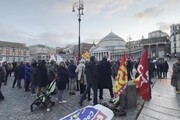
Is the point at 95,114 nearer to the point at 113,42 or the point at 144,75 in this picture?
the point at 144,75

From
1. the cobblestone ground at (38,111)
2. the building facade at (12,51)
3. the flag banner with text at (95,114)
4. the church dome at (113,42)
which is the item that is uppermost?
the church dome at (113,42)

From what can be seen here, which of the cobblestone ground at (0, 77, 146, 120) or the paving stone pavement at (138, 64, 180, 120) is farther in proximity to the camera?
the cobblestone ground at (0, 77, 146, 120)

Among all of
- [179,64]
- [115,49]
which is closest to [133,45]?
[115,49]

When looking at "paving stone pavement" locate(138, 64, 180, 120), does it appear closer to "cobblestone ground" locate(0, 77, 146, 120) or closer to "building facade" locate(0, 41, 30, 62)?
"cobblestone ground" locate(0, 77, 146, 120)

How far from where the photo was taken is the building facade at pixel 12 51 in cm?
9362

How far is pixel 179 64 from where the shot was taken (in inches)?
460

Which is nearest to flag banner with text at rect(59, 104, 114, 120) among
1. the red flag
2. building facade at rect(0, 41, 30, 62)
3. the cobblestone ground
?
the cobblestone ground

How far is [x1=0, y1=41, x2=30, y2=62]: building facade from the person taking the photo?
9362 cm

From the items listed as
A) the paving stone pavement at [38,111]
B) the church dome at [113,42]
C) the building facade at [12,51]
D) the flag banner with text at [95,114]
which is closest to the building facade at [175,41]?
the church dome at [113,42]

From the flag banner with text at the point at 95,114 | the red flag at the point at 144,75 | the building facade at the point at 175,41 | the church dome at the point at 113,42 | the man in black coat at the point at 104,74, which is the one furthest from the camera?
the church dome at the point at 113,42

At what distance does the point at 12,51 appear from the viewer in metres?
98.3

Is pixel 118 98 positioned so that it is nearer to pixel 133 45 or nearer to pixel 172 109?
pixel 172 109

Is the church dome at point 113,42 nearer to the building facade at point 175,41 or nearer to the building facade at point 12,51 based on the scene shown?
the building facade at point 175,41

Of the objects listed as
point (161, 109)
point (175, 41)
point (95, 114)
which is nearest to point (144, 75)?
point (161, 109)
